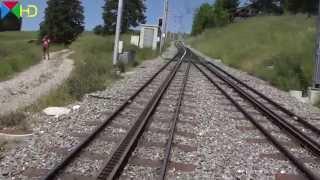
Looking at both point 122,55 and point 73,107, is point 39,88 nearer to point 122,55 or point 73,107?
point 122,55

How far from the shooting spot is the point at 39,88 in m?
29.4

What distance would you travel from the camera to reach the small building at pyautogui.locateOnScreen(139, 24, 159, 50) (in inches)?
2436

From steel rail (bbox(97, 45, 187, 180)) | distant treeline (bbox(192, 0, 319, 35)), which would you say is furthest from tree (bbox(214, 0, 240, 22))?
steel rail (bbox(97, 45, 187, 180))

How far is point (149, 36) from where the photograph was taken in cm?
6419

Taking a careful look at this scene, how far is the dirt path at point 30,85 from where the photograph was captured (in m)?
22.5

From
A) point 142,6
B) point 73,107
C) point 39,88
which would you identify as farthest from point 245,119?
point 142,6

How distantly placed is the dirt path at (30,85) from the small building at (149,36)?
15.7m

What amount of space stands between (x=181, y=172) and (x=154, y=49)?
5078 centimetres

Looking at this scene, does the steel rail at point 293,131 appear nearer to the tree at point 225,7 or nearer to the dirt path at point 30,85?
the dirt path at point 30,85

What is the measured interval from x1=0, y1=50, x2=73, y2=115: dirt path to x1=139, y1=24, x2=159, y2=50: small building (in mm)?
15715

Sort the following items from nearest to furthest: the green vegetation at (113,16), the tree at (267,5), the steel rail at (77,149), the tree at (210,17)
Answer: the steel rail at (77,149) → the green vegetation at (113,16) → the tree at (267,5) → the tree at (210,17)

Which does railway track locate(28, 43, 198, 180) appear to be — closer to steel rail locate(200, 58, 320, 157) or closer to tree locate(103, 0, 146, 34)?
steel rail locate(200, 58, 320, 157)

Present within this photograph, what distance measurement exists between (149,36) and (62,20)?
37839 millimetres

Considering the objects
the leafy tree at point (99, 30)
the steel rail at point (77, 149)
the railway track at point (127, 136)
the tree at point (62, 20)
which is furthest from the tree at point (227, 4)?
the steel rail at point (77, 149)
